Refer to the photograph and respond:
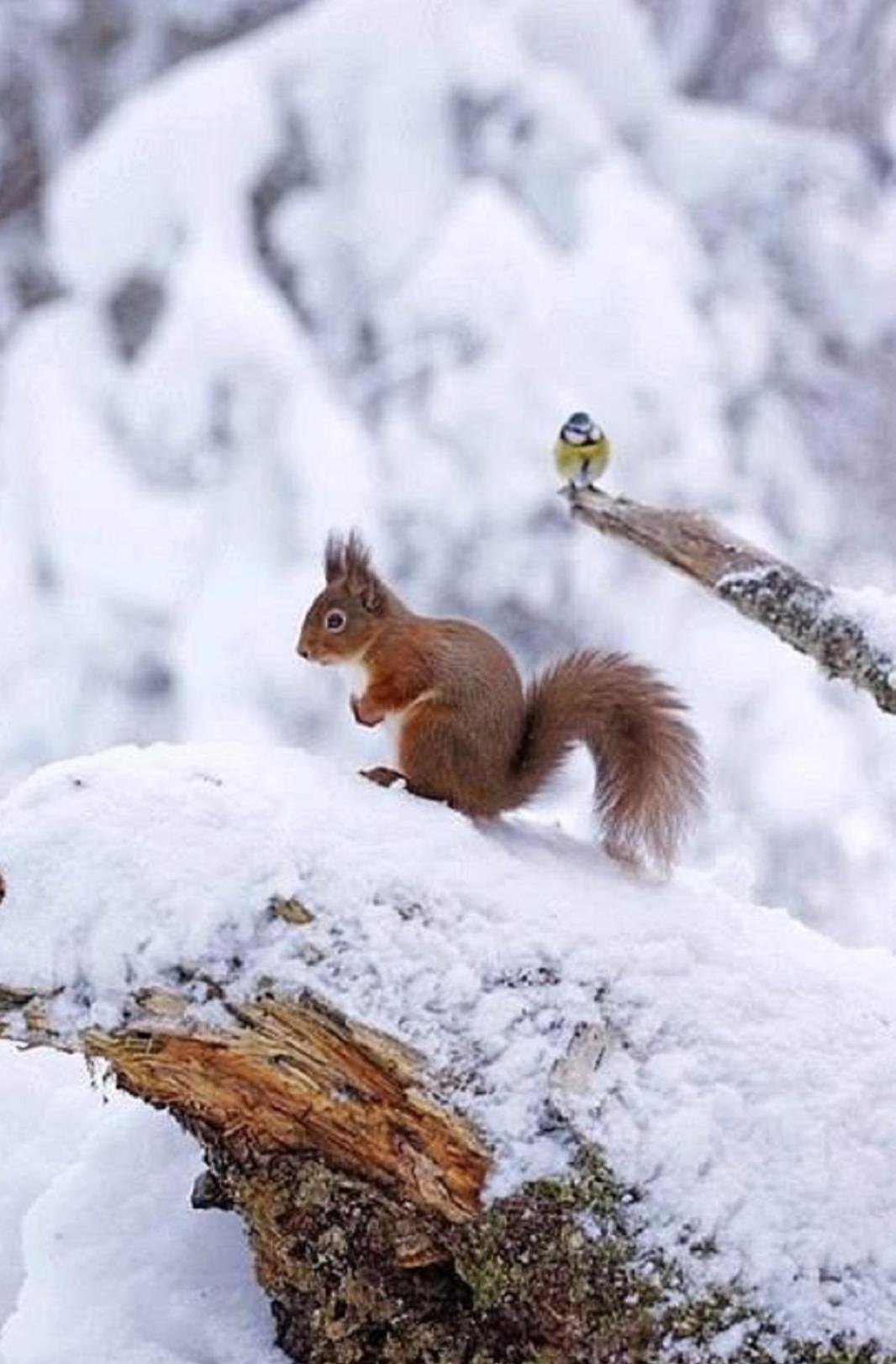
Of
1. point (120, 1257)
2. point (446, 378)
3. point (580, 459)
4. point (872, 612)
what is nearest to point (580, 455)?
point (580, 459)

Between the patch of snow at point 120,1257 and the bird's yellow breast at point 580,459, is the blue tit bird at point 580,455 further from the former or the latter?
the patch of snow at point 120,1257

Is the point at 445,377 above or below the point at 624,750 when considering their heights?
above

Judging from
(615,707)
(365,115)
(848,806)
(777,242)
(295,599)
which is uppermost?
(777,242)

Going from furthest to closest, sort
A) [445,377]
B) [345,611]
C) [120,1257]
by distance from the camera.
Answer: [445,377], [345,611], [120,1257]

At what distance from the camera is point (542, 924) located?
1.47 meters

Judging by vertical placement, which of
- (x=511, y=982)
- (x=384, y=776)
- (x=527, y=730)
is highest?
(x=527, y=730)

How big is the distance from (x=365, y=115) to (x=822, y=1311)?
267 centimetres

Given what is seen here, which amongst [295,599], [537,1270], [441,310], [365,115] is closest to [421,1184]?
[537,1270]

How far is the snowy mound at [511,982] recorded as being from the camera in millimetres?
1352

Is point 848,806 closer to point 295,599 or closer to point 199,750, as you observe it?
point 295,599

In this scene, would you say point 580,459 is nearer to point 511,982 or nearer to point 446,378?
point 511,982

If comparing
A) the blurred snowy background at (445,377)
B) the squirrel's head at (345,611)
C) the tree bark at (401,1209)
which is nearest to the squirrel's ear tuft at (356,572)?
the squirrel's head at (345,611)

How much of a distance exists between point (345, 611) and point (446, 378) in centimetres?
186

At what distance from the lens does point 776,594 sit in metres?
1.72
